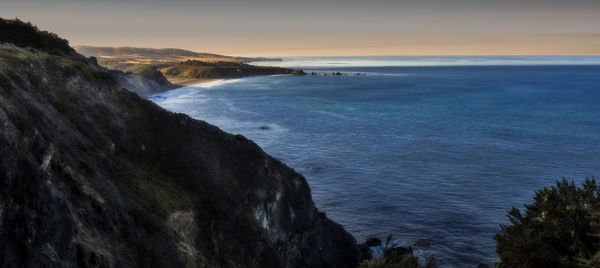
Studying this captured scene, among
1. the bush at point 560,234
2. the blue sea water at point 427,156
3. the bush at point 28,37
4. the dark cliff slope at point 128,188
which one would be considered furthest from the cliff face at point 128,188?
the bush at point 560,234

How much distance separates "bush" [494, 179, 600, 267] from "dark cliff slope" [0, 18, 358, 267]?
16837 millimetres

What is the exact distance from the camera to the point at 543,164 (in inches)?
2945

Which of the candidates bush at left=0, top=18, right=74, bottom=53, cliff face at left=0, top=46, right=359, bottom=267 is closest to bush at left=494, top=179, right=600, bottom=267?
cliff face at left=0, top=46, right=359, bottom=267

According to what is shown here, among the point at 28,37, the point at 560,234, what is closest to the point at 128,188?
the point at 560,234

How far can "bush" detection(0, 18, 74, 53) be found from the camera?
42.1 metres

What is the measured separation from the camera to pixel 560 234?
23.6m

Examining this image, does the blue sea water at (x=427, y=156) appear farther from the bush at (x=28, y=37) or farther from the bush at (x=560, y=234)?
the bush at (x=28, y=37)

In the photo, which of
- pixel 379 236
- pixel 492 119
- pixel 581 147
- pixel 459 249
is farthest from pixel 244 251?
pixel 492 119

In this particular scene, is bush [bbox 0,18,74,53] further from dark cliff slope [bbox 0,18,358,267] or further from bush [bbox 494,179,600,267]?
bush [bbox 494,179,600,267]

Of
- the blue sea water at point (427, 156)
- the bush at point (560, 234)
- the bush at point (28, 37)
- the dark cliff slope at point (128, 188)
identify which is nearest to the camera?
the dark cliff slope at point (128, 188)

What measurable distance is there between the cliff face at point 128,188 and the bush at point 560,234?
1679 centimetres

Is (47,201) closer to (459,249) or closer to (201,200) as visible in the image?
(201,200)

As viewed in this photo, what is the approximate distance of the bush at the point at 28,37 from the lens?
42.1 metres

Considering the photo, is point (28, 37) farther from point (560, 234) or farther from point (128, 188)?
point (560, 234)
